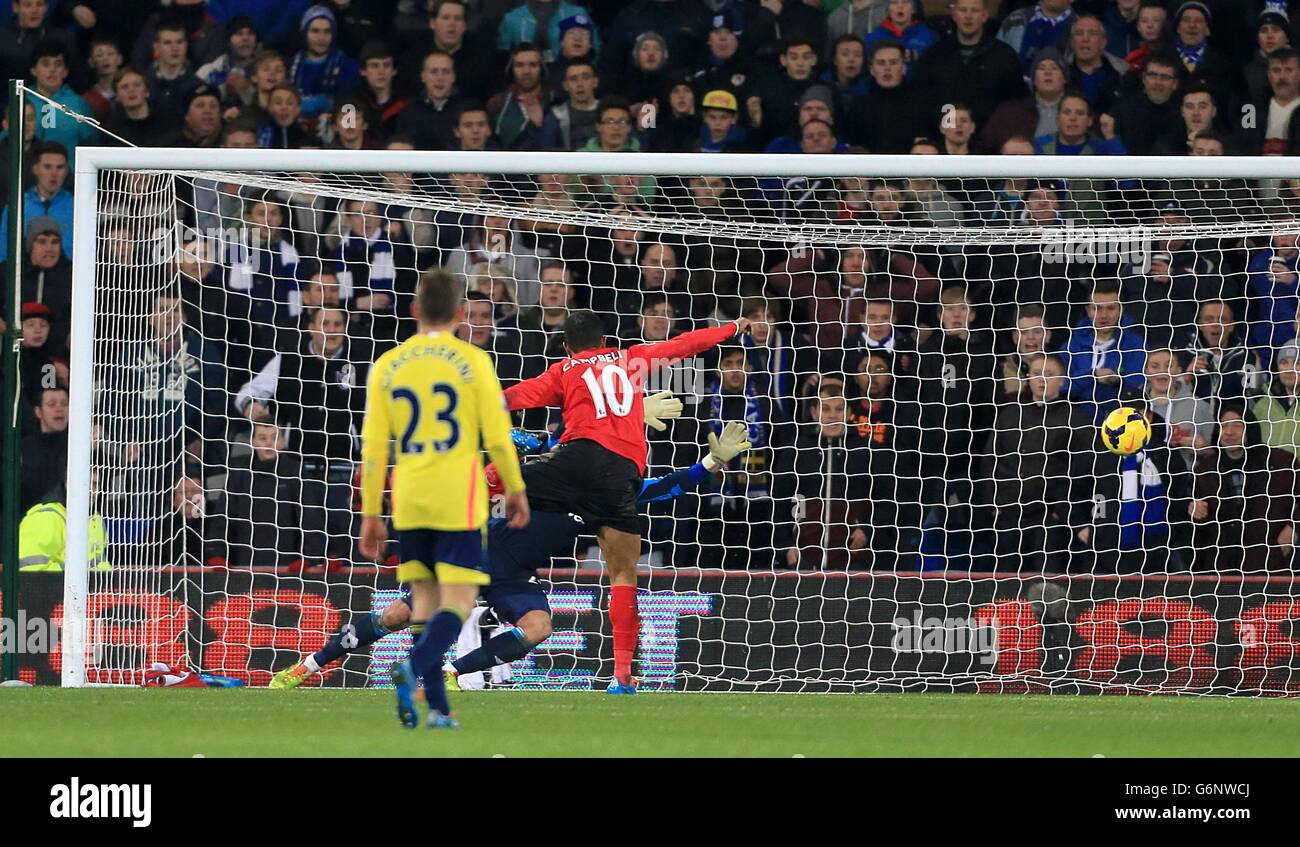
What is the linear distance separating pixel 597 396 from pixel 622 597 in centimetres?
104

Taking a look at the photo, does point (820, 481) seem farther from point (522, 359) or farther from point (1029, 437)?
point (522, 359)

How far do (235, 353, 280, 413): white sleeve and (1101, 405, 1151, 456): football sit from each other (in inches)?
199

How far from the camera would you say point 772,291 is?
1249cm

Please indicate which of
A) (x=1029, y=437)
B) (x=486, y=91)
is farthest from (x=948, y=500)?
(x=486, y=91)

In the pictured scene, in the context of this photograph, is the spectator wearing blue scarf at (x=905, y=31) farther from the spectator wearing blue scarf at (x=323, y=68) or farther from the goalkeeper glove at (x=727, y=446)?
the goalkeeper glove at (x=727, y=446)

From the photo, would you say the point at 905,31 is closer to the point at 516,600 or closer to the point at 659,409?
the point at 659,409

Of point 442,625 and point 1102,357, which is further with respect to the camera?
point 1102,357

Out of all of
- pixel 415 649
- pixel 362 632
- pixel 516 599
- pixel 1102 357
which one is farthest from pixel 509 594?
pixel 1102 357

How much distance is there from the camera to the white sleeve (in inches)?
464

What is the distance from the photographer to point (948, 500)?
12.0 metres

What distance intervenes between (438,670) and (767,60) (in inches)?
295

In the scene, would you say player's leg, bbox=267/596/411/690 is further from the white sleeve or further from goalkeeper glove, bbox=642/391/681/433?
the white sleeve

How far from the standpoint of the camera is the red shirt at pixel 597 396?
380 inches

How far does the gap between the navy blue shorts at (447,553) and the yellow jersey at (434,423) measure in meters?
0.06
